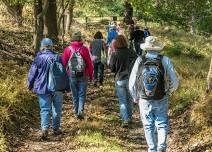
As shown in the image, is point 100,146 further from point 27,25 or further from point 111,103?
point 27,25

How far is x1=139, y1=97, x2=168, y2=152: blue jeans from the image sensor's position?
7883 millimetres

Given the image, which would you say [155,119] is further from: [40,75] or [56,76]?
[40,75]

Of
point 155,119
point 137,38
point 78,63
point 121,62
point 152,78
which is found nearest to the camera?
point 152,78

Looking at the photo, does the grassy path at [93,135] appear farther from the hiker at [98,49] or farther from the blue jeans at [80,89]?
the hiker at [98,49]

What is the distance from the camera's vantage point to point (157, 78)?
7754 millimetres

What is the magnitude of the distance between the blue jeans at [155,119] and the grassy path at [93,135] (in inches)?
42.5

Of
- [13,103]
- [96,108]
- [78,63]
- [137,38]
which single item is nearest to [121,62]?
[78,63]

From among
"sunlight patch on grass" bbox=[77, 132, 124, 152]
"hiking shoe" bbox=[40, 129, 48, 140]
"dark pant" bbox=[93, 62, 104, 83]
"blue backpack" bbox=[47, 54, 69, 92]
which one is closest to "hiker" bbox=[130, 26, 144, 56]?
"dark pant" bbox=[93, 62, 104, 83]

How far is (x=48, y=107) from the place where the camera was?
32.9ft

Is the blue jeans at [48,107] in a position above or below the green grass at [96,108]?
above

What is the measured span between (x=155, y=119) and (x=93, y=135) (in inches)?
85.1

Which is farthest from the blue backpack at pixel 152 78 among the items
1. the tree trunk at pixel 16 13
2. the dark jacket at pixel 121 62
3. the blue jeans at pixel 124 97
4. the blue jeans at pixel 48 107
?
the tree trunk at pixel 16 13

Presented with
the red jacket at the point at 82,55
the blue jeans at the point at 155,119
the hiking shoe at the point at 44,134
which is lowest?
the hiking shoe at the point at 44,134

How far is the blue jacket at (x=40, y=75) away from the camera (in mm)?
9789
